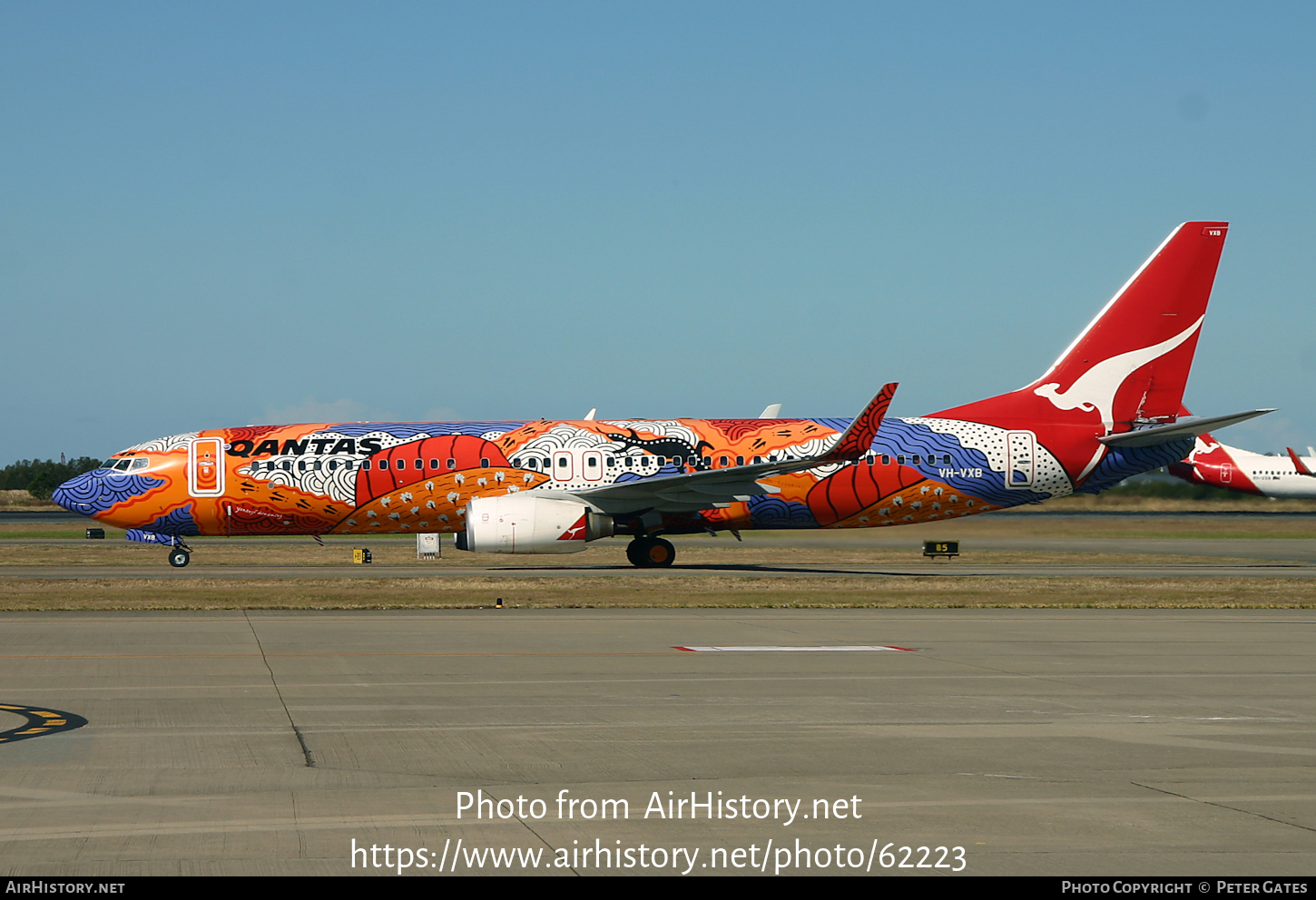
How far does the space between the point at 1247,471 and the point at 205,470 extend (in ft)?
168

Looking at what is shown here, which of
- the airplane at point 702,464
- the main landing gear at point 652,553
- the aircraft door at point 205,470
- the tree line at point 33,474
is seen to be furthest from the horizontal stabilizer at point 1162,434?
the tree line at point 33,474

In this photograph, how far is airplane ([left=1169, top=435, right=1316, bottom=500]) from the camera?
194ft

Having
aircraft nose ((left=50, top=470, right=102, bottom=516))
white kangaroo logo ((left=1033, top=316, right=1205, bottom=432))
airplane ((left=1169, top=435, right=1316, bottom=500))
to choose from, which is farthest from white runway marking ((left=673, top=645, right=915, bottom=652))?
airplane ((left=1169, top=435, right=1316, bottom=500))

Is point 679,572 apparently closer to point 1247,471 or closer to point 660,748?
point 660,748

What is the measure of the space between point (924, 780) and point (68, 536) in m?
50.9

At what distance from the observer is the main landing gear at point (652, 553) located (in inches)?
1344

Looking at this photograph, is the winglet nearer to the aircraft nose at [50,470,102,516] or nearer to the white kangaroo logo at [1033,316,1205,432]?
the white kangaroo logo at [1033,316,1205,432]

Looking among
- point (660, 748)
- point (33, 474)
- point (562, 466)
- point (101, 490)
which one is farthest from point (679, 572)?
point (33, 474)

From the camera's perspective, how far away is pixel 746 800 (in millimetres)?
8086

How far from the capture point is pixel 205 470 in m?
32.5

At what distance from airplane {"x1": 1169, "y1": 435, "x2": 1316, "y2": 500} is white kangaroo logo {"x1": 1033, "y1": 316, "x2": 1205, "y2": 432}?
74.0ft

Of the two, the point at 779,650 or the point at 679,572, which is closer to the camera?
the point at 779,650
